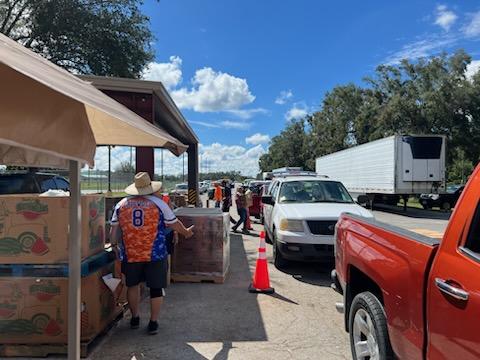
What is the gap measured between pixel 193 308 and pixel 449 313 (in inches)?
175

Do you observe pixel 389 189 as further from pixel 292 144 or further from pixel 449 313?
pixel 292 144

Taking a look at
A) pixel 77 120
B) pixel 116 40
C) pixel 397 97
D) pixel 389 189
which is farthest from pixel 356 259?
pixel 397 97

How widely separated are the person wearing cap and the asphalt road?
0.43m

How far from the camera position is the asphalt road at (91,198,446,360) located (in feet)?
15.6

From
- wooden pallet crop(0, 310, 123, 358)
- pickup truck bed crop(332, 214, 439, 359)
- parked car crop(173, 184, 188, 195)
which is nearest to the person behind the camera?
pickup truck bed crop(332, 214, 439, 359)

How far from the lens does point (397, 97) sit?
3931 cm

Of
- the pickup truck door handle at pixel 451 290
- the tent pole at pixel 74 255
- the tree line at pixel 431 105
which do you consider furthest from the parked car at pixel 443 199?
the tent pole at pixel 74 255

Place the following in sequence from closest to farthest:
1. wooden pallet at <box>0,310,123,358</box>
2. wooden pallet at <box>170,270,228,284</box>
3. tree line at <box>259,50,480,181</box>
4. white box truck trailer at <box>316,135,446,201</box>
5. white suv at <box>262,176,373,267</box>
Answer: wooden pallet at <box>0,310,123,358</box>, wooden pallet at <box>170,270,228,284</box>, white suv at <box>262,176,373,267</box>, white box truck trailer at <box>316,135,446,201</box>, tree line at <box>259,50,480,181</box>

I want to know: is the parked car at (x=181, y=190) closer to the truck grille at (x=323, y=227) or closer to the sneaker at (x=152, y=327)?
the truck grille at (x=323, y=227)

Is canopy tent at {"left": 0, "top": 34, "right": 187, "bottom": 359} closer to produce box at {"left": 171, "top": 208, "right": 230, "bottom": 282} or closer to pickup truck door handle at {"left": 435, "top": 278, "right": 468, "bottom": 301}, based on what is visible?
pickup truck door handle at {"left": 435, "top": 278, "right": 468, "bottom": 301}

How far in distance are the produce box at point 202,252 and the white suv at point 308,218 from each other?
132cm

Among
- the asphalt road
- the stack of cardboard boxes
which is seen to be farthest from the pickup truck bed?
the stack of cardboard boxes

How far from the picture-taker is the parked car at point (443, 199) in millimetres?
26566

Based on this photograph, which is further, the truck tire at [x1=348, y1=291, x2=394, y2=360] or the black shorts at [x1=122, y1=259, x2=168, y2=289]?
the black shorts at [x1=122, y1=259, x2=168, y2=289]
